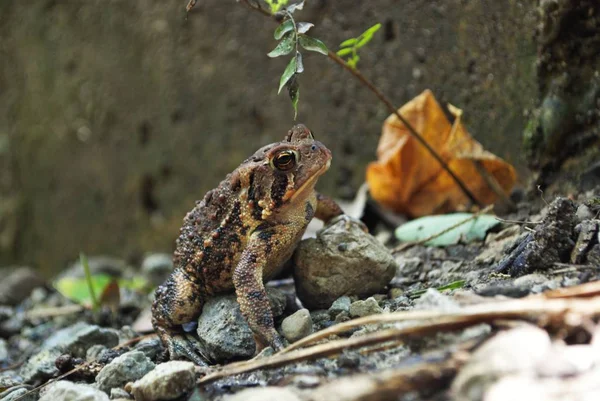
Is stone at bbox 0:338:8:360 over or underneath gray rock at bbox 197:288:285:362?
over

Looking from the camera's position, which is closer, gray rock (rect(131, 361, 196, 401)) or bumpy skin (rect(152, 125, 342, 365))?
gray rock (rect(131, 361, 196, 401))

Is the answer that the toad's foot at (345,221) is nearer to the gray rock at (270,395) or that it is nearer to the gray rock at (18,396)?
the gray rock at (270,395)

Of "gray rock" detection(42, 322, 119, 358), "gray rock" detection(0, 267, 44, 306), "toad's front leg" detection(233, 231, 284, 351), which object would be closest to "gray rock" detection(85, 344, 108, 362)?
"gray rock" detection(42, 322, 119, 358)

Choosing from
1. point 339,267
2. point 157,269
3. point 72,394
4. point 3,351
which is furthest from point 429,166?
point 3,351

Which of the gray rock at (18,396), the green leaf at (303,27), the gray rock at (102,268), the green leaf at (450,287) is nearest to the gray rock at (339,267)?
the green leaf at (450,287)

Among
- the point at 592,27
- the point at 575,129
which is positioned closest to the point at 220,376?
the point at 575,129

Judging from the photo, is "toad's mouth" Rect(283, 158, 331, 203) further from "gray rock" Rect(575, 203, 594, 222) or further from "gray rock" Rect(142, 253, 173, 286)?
"gray rock" Rect(142, 253, 173, 286)
